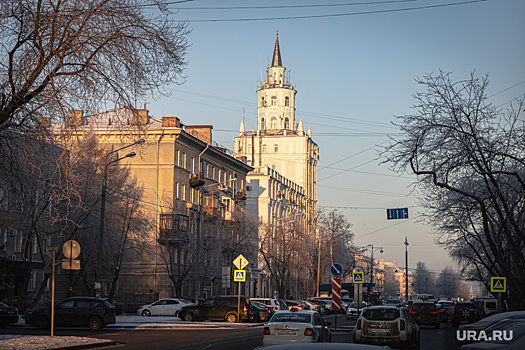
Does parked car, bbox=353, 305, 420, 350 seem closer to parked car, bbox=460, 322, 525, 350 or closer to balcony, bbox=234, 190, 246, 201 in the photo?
parked car, bbox=460, 322, 525, 350

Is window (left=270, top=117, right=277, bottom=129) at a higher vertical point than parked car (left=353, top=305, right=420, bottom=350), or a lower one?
higher

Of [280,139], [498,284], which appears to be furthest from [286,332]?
[280,139]

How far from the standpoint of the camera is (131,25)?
18.5m

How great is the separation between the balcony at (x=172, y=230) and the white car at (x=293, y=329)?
41.5m

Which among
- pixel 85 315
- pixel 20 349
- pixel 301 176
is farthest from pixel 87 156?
pixel 301 176

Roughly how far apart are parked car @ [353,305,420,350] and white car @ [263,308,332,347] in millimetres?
1932

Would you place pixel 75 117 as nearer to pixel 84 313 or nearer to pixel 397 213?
pixel 84 313

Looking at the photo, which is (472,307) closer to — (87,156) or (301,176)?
(87,156)

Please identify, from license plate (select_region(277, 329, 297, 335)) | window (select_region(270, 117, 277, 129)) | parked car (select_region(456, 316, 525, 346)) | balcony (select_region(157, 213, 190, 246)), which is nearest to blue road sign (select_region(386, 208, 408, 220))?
balcony (select_region(157, 213, 190, 246))

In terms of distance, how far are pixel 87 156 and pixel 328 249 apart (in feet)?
177

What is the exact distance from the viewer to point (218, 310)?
43.0m

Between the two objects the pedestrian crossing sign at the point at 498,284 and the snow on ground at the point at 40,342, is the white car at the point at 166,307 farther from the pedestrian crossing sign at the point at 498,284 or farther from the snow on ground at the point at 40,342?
the snow on ground at the point at 40,342

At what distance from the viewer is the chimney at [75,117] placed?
19.0 m

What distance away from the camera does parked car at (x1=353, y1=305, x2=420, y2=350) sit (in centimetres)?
2284
